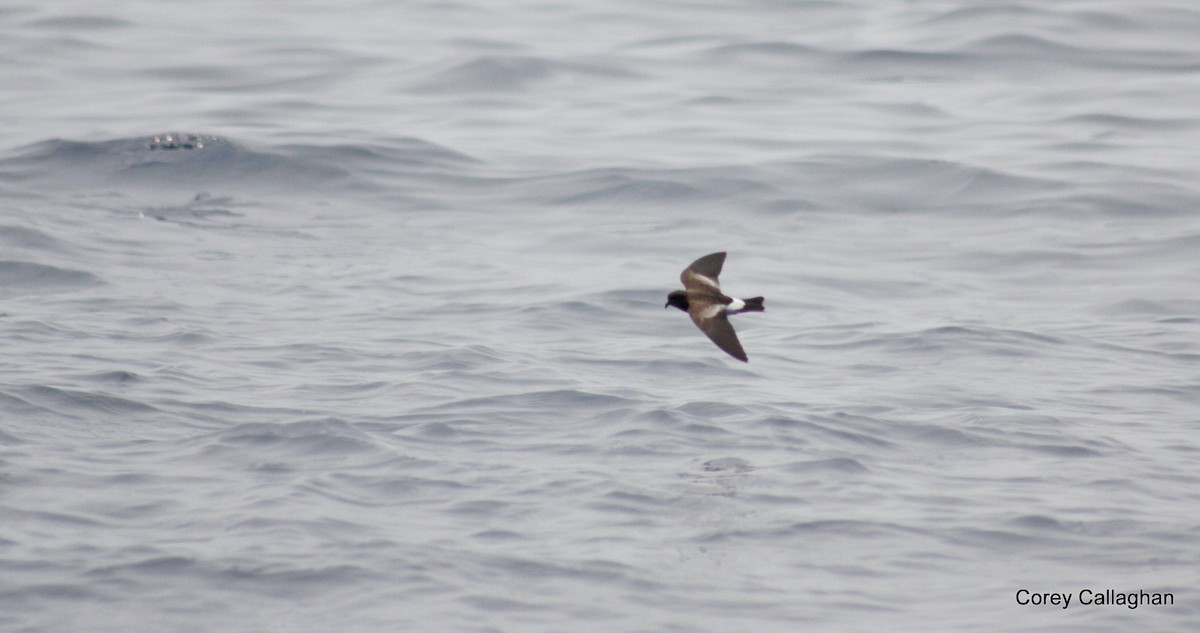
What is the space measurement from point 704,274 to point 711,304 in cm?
60

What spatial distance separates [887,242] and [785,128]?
340cm

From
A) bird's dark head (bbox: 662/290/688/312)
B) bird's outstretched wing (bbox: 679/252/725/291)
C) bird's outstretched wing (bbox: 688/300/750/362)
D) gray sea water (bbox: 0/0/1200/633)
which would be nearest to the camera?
gray sea water (bbox: 0/0/1200/633)

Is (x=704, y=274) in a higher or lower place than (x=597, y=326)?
higher

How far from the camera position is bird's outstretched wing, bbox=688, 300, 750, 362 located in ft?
22.8

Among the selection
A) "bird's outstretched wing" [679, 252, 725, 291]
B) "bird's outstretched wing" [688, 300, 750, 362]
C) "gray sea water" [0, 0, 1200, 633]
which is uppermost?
"bird's outstretched wing" [679, 252, 725, 291]

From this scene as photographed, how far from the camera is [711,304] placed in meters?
7.62

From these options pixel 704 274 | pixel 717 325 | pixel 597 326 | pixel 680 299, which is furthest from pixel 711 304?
pixel 597 326

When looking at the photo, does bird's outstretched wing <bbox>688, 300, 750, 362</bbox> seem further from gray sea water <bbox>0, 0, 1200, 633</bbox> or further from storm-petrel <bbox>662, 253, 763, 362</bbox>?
gray sea water <bbox>0, 0, 1200, 633</bbox>

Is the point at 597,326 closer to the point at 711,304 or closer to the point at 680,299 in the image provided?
the point at 680,299

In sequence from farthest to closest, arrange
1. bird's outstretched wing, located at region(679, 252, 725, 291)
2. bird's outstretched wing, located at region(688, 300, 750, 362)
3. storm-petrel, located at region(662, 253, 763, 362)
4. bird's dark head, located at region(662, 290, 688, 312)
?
bird's outstretched wing, located at region(679, 252, 725, 291) < bird's dark head, located at region(662, 290, 688, 312) < storm-petrel, located at region(662, 253, 763, 362) < bird's outstretched wing, located at region(688, 300, 750, 362)

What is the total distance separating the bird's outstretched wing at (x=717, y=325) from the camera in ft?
22.8

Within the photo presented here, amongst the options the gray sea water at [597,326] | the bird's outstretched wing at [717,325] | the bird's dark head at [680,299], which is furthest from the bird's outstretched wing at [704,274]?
the gray sea water at [597,326]

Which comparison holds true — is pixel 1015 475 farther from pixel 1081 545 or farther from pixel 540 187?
pixel 540 187

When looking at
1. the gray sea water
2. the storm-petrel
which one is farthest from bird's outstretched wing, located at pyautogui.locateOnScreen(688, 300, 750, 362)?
the gray sea water
